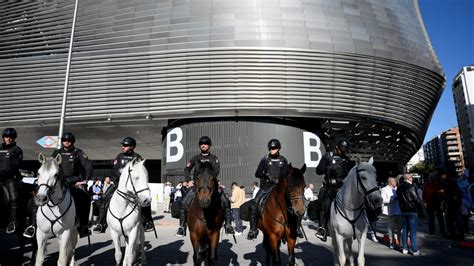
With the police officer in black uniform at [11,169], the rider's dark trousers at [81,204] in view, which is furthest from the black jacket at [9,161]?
the rider's dark trousers at [81,204]

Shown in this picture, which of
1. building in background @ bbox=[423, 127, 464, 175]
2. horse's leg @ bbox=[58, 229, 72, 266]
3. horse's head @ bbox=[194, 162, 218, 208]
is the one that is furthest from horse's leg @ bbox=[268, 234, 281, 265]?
building in background @ bbox=[423, 127, 464, 175]

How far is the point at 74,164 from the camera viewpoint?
6.96 m

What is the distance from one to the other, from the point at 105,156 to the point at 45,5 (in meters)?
17.9

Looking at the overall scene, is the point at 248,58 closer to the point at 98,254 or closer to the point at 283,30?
the point at 283,30

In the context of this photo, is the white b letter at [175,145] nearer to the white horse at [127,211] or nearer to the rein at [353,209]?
the white horse at [127,211]

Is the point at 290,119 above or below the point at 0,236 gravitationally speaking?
above

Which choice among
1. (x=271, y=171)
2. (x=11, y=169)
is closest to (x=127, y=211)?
(x=11, y=169)

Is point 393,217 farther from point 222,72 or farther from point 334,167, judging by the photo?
point 222,72

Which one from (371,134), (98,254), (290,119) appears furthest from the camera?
(371,134)

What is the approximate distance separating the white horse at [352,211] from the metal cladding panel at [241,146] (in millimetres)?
20361

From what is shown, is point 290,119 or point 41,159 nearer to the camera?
point 41,159

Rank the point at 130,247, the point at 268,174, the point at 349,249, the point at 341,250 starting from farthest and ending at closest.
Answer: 1. the point at 268,174
2. the point at 349,249
3. the point at 341,250
4. the point at 130,247

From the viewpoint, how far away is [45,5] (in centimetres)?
2959

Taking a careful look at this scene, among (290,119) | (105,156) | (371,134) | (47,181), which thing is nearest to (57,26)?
(105,156)
